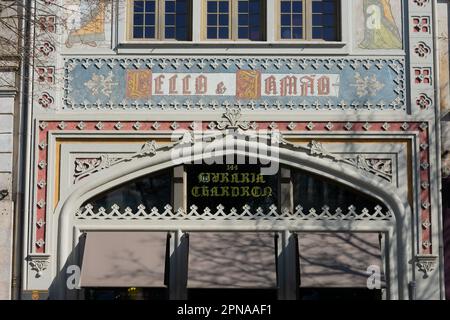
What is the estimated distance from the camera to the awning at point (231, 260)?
20.9m

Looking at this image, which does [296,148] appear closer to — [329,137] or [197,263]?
[329,137]

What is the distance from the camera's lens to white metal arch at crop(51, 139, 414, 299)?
21.5 meters

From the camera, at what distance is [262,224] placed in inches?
854

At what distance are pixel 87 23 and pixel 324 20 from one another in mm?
4794

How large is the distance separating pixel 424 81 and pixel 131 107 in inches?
230

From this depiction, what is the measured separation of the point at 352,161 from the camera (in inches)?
859

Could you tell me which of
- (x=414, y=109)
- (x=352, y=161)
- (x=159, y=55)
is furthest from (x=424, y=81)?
(x=159, y=55)

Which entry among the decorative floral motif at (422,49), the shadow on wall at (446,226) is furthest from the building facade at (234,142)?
the shadow on wall at (446,226)

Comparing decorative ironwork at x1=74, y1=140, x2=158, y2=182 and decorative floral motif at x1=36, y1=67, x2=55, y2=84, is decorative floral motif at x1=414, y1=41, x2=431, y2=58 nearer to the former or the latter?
decorative ironwork at x1=74, y1=140, x2=158, y2=182

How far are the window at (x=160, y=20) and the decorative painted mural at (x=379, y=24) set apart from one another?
11.4 feet

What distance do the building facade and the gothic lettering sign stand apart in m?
0.03

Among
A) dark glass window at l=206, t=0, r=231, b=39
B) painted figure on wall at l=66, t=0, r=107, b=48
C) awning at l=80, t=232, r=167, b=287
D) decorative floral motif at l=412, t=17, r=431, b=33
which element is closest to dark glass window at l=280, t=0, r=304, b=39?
dark glass window at l=206, t=0, r=231, b=39

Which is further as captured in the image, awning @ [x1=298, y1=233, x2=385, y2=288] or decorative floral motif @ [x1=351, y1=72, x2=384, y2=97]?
decorative floral motif @ [x1=351, y1=72, x2=384, y2=97]

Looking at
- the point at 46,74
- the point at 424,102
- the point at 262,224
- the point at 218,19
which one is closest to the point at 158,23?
the point at 218,19
